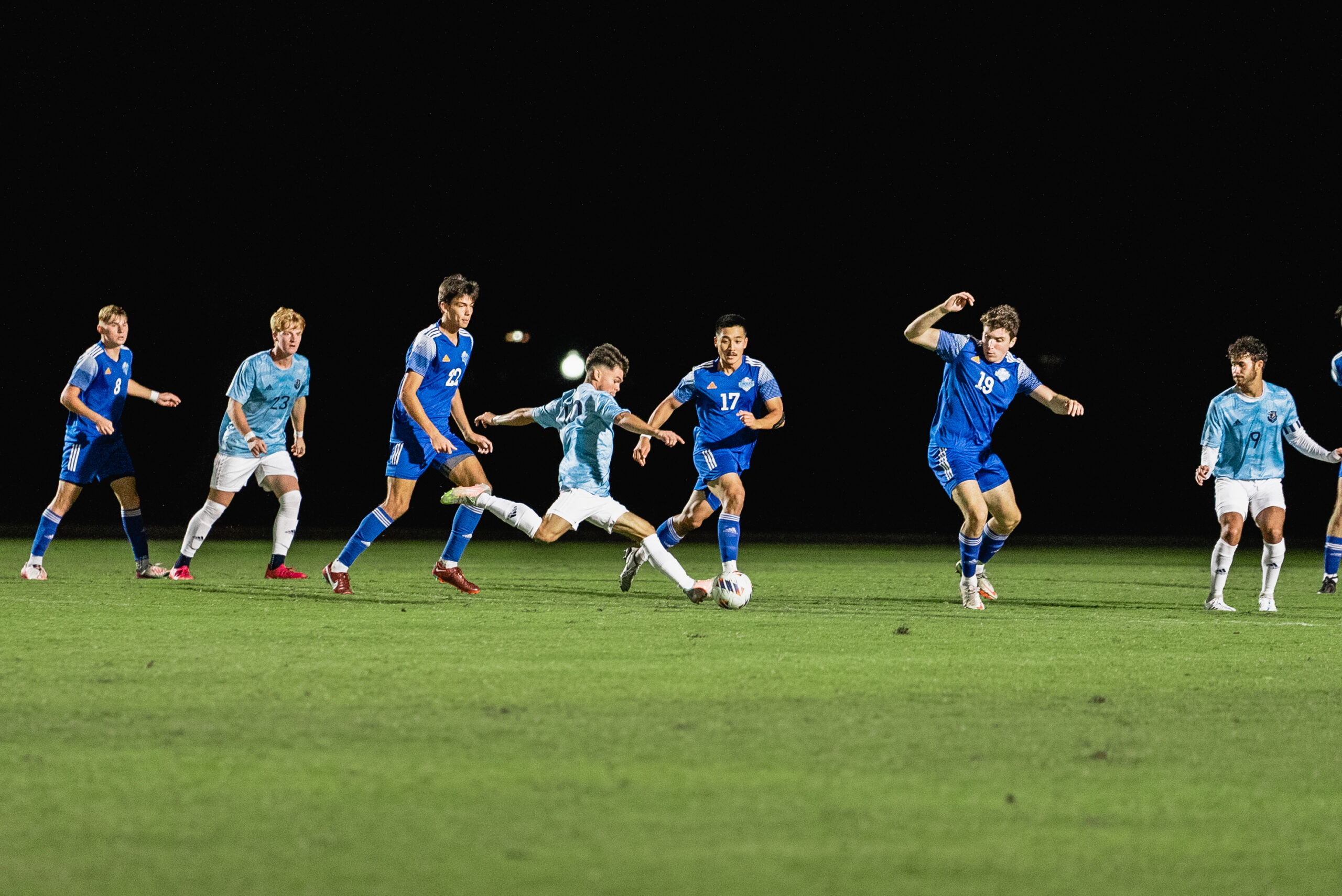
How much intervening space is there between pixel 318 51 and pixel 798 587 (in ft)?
57.6

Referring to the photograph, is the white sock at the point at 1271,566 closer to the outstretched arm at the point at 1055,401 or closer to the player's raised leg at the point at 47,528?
the outstretched arm at the point at 1055,401

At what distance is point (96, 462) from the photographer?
1138cm

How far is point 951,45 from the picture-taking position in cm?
2580

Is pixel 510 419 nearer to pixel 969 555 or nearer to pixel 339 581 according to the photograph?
pixel 339 581

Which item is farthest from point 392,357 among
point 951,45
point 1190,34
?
point 1190,34

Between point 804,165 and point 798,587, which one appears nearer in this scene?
point 798,587

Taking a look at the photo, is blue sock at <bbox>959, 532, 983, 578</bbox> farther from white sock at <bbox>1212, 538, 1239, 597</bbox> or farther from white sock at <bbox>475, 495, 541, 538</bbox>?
white sock at <bbox>475, 495, 541, 538</bbox>

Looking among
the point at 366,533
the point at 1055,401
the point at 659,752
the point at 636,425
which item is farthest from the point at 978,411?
the point at 659,752

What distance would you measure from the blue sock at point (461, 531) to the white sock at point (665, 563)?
1.48 meters

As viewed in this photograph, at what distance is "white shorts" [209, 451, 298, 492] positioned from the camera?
37.4 feet

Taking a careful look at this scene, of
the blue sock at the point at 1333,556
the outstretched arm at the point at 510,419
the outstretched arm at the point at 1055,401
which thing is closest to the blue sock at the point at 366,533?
the outstretched arm at the point at 510,419

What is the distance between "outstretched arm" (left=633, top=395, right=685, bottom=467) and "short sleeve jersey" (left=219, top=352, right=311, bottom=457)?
252 cm

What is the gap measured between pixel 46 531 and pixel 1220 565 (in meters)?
8.43

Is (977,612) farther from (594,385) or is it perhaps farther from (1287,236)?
(1287,236)
